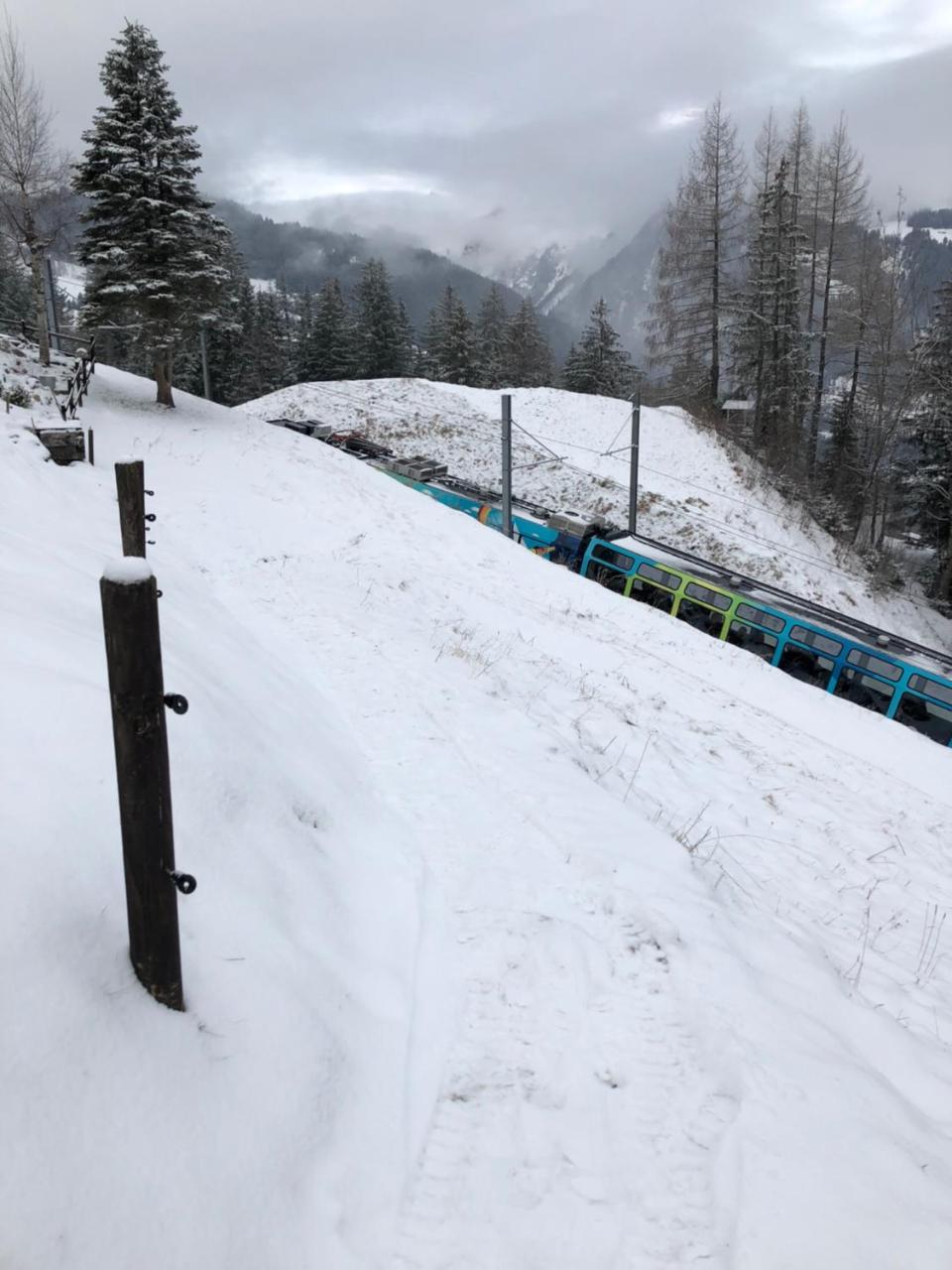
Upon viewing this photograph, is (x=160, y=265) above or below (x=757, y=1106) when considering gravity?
above

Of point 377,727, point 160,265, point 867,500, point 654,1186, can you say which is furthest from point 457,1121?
point 867,500

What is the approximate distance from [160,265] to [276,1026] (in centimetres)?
2410

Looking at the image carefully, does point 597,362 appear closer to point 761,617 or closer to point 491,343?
point 491,343

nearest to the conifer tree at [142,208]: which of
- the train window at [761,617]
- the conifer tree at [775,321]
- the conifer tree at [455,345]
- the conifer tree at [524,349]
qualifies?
the train window at [761,617]

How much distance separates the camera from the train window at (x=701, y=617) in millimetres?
17703

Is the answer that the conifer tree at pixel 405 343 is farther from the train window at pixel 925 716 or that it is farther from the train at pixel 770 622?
the train window at pixel 925 716

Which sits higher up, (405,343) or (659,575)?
(405,343)

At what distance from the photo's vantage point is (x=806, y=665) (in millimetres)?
16484

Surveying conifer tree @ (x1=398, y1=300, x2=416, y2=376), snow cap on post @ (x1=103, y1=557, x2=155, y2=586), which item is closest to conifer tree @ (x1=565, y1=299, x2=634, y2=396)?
conifer tree @ (x1=398, y1=300, x2=416, y2=376)

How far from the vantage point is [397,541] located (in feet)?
51.0

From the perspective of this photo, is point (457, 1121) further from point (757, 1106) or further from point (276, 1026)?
point (757, 1106)

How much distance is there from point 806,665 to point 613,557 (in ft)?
19.4

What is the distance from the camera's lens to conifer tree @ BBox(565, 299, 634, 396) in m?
53.6

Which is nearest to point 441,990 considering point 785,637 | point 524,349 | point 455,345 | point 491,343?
point 785,637
